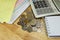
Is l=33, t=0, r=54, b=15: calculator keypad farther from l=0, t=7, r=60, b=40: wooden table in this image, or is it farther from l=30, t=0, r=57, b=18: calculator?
l=0, t=7, r=60, b=40: wooden table

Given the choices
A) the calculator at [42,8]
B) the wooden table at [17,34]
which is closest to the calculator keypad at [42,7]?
the calculator at [42,8]

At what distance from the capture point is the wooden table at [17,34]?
0.76m

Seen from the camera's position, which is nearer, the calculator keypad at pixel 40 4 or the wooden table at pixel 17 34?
the wooden table at pixel 17 34

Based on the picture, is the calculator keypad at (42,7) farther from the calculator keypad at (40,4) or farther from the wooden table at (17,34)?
the wooden table at (17,34)

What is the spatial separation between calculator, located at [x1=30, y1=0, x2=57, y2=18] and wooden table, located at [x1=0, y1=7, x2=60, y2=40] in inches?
3.6

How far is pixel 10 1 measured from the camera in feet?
3.28

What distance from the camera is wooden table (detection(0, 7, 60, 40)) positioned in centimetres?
76

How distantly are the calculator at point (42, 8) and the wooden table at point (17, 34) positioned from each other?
0.09 meters

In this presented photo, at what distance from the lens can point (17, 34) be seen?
30.7 inches

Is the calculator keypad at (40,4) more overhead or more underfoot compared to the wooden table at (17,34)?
more overhead

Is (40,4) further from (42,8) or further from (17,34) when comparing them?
(17,34)

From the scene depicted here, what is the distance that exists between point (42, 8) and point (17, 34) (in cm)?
23

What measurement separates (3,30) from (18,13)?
149mm

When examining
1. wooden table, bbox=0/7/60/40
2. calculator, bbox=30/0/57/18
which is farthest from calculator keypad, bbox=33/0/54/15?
wooden table, bbox=0/7/60/40
